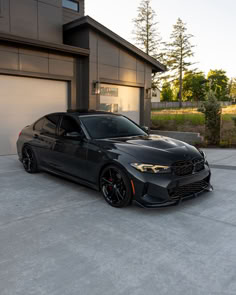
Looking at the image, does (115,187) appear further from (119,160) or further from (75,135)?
(75,135)

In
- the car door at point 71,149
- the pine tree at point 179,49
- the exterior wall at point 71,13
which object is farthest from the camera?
the pine tree at point 179,49

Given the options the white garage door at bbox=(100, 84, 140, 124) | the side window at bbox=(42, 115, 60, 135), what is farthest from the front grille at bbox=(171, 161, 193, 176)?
the white garage door at bbox=(100, 84, 140, 124)

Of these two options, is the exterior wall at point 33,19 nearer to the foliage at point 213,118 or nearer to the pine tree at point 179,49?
the foliage at point 213,118

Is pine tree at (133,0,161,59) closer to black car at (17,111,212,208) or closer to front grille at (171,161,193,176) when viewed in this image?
black car at (17,111,212,208)

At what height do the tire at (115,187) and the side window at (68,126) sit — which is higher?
the side window at (68,126)

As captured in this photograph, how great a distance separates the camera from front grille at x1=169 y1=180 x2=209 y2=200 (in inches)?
162

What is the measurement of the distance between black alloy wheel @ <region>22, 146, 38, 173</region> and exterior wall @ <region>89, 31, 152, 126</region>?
506 centimetres

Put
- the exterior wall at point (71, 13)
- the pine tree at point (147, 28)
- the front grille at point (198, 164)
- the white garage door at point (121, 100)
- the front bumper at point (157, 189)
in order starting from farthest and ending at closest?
the pine tree at point (147, 28), the exterior wall at point (71, 13), the white garage door at point (121, 100), the front grille at point (198, 164), the front bumper at point (157, 189)

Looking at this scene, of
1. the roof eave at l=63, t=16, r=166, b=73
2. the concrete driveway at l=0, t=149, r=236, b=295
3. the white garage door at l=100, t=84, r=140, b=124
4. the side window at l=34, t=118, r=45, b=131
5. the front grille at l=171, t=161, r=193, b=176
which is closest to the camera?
the concrete driveway at l=0, t=149, r=236, b=295

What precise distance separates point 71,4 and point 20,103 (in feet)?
20.2

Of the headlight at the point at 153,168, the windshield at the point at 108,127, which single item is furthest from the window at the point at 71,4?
the headlight at the point at 153,168

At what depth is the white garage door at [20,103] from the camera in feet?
30.8

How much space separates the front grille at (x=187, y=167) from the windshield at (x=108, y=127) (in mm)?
1422

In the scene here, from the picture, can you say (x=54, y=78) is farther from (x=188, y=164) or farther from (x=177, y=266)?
(x=177, y=266)
